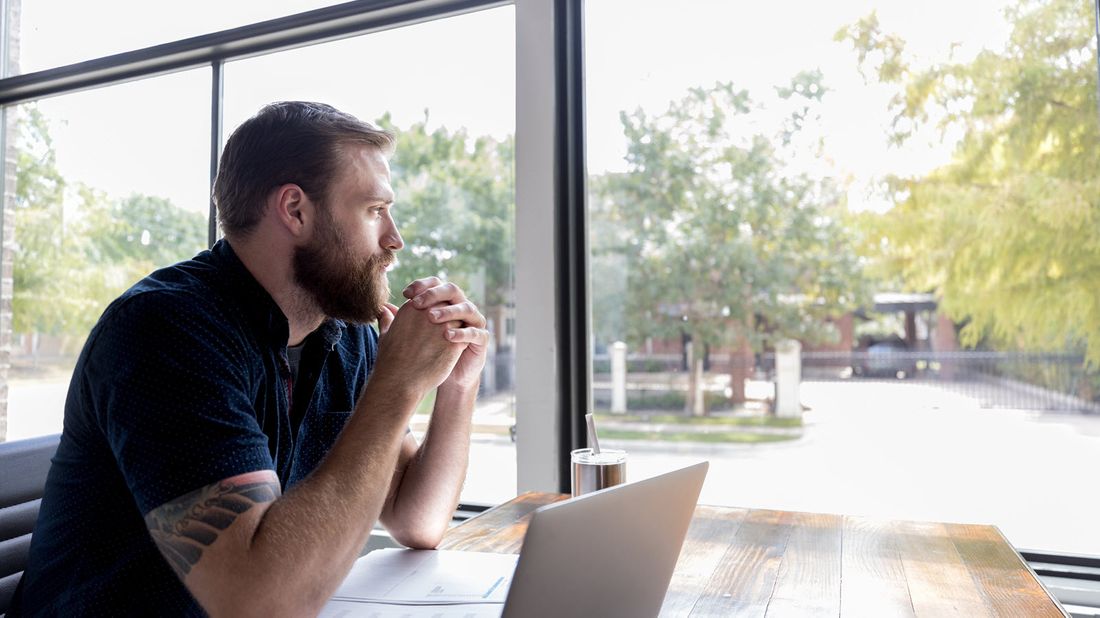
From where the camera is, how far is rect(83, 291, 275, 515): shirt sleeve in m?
0.90

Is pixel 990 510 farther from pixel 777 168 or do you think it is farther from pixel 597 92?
pixel 597 92

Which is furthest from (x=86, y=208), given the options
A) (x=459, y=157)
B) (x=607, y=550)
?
(x=607, y=550)

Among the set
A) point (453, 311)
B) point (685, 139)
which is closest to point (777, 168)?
point (685, 139)

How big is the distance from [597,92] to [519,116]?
23 centimetres

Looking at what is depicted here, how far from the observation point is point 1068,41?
70.6 inches

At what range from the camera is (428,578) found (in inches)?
41.5

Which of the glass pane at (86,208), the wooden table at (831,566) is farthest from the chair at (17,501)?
the glass pane at (86,208)

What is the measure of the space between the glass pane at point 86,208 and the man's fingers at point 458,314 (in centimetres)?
186

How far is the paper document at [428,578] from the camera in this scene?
97cm

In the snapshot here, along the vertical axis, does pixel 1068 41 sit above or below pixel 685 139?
above

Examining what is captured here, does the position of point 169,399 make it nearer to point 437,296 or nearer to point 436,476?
point 437,296

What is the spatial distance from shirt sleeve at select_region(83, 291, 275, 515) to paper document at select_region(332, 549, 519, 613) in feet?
0.71

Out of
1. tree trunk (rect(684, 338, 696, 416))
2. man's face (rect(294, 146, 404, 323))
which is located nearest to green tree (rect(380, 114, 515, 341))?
tree trunk (rect(684, 338, 696, 416))

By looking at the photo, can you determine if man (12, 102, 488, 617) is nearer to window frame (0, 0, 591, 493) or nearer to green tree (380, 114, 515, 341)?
window frame (0, 0, 591, 493)
